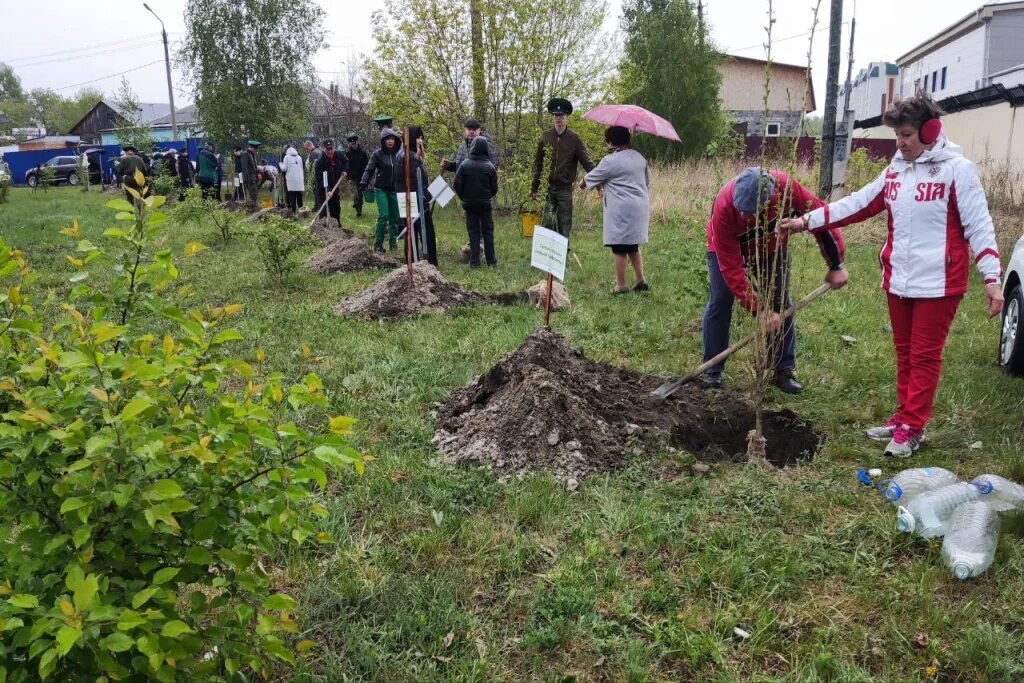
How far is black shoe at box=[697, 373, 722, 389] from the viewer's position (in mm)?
5119

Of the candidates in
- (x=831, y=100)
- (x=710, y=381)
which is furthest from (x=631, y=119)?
(x=831, y=100)

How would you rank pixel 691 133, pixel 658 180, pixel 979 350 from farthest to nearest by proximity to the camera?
1. pixel 691 133
2. pixel 658 180
3. pixel 979 350

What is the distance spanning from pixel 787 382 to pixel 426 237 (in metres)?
5.96

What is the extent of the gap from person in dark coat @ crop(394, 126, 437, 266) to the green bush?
771 centimetres

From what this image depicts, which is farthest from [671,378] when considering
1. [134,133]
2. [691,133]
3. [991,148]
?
[134,133]

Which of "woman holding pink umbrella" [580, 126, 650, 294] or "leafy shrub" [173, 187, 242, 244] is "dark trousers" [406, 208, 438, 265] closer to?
"woman holding pink umbrella" [580, 126, 650, 294]

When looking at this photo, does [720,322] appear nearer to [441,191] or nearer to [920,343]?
[920,343]

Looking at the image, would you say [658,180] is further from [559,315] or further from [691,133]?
[559,315]

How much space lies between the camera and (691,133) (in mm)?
25438

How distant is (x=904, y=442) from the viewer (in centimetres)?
405

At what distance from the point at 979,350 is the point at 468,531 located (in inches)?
182

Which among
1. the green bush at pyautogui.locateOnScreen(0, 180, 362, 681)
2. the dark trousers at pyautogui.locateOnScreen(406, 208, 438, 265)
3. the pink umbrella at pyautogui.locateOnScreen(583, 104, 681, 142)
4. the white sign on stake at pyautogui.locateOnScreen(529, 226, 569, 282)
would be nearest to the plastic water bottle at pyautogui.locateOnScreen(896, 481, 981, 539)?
the white sign on stake at pyautogui.locateOnScreen(529, 226, 569, 282)

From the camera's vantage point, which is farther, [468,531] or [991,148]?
[991,148]

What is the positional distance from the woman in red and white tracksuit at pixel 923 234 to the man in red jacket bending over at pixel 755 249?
0.20 metres
